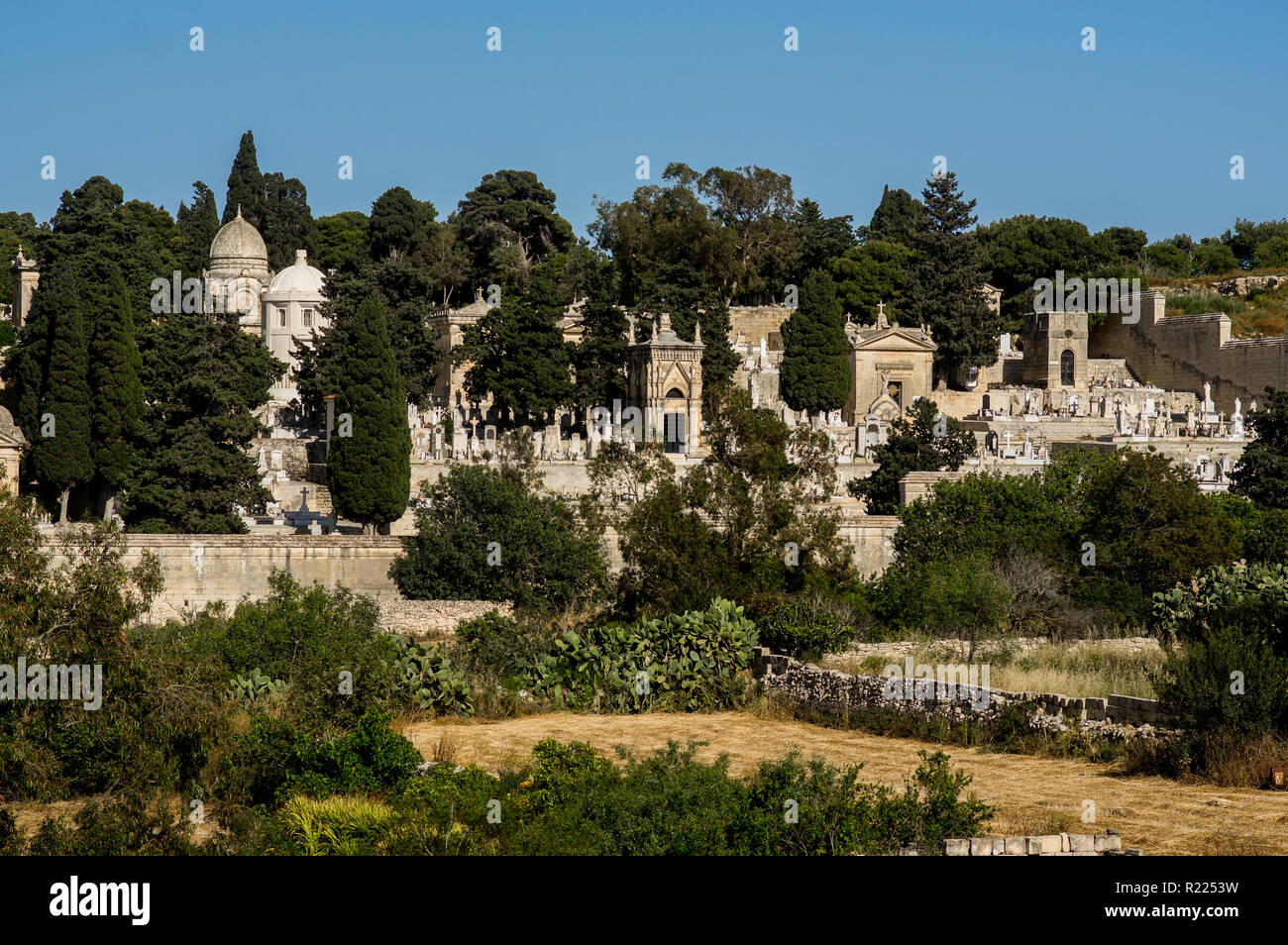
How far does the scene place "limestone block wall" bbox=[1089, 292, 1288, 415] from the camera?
51.3 m

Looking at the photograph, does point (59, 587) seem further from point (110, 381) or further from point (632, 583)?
point (110, 381)

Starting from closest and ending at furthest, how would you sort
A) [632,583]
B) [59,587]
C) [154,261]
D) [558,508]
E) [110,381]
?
[59,587] → [632,583] → [558,508] → [110,381] → [154,261]

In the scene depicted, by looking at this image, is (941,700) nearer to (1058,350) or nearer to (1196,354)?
(1058,350)

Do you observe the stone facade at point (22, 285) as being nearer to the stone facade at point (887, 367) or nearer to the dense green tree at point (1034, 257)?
the stone facade at point (887, 367)

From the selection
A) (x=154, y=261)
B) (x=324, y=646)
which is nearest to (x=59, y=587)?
(x=324, y=646)

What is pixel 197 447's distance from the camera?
103ft

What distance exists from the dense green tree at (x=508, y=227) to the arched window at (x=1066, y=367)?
69.5 feet

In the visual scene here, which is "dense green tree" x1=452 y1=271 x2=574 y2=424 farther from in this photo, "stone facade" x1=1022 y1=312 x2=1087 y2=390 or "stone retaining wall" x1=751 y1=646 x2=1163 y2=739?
"stone retaining wall" x1=751 y1=646 x2=1163 y2=739

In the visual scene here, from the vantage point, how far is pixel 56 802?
43.8 ft

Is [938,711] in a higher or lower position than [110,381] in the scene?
lower

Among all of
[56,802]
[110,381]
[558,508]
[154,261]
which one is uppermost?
[154,261]
